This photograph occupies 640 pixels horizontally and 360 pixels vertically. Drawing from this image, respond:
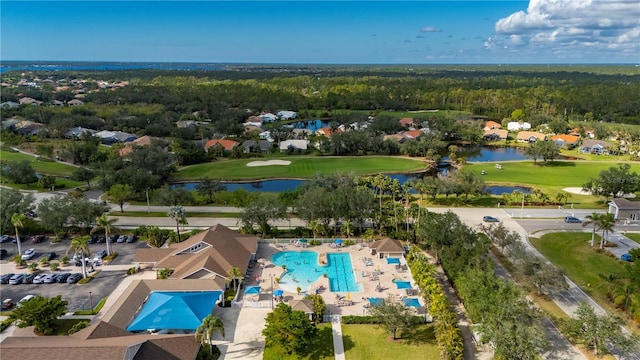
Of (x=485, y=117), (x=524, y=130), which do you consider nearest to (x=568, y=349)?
(x=524, y=130)

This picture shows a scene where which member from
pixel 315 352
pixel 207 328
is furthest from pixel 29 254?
pixel 315 352

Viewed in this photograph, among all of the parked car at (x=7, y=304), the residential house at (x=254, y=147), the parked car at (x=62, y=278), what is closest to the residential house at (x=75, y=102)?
the residential house at (x=254, y=147)

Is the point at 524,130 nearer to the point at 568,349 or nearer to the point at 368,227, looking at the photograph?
the point at 368,227

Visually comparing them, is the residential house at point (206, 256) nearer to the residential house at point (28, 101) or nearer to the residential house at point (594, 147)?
the residential house at point (594, 147)

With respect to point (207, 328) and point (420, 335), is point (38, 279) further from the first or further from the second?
point (420, 335)

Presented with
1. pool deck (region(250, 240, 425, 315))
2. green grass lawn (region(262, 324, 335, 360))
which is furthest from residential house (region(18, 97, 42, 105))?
green grass lawn (region(262, 324, 335, 360))

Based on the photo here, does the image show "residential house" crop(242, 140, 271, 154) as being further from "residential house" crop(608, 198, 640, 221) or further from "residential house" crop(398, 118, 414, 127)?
"residential house" crop(608, 198, 640, 221)
